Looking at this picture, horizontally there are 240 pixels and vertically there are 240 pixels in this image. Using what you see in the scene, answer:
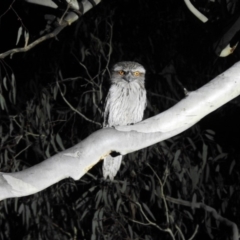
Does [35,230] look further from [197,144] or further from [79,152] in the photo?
[79,152]

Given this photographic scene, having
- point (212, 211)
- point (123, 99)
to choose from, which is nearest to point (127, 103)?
point (123, 99)

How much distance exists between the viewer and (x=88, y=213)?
3.41 meters

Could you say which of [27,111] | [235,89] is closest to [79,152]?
[235,89]

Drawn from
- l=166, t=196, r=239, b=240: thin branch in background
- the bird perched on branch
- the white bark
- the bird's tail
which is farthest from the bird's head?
the white bark

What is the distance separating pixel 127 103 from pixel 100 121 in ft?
0.62

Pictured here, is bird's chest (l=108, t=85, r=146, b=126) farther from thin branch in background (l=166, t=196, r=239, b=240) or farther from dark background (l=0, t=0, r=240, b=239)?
thin branch in background (l=166, t=196, r=239, b=240)

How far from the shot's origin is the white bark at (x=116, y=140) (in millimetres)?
1859

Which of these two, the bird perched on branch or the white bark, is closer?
the white bark

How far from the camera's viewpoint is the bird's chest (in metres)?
→ 3.18

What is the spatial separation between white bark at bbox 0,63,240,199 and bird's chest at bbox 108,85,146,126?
4.04ft

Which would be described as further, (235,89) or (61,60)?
(61,60)

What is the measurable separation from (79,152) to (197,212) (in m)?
1.72

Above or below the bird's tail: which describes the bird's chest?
above

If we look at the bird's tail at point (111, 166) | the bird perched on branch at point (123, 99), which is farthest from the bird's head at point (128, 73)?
the bird's tail at point (111, 166)
